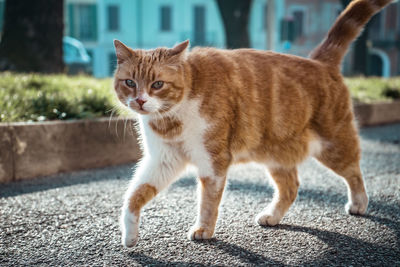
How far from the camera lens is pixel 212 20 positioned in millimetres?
27484

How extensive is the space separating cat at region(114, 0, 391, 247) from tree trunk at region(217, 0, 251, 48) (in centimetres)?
772

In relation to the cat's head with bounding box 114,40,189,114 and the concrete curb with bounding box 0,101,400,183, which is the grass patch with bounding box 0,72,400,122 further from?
the cat's head with bounding box 114,40,189,114

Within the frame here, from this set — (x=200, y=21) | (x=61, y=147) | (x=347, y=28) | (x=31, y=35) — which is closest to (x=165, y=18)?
(x=200, y=21)

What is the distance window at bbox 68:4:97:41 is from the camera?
27078 millimetres

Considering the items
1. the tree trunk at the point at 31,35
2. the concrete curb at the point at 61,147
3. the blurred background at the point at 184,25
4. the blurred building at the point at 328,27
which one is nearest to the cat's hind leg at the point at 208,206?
the concrete curb at the point at 61,147

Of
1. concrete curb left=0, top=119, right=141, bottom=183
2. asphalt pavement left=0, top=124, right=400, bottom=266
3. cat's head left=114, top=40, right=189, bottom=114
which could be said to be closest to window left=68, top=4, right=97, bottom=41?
concrete curb left=0, top=119, right=141, bottom=183

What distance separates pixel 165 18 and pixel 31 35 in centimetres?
2116

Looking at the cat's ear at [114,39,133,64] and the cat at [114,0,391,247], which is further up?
the cat's ear at [114,39,133,64]

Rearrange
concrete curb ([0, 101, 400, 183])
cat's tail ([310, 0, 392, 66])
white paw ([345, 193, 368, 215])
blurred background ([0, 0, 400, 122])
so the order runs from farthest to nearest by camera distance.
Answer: blurred background ([0, 0, 400, 122]) < concrete curb ([0, 101, 400, 183]) < cat's tail ([310, 0, 392, 66]) < white paw ([345, 193, 368, 215])

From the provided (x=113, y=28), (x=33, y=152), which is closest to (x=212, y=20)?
(x=113, y=28)

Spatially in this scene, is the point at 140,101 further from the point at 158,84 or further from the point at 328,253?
the point at 328,253

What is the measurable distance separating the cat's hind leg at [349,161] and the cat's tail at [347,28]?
52 cm

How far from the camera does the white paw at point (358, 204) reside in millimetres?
2877

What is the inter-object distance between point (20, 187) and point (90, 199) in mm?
689
